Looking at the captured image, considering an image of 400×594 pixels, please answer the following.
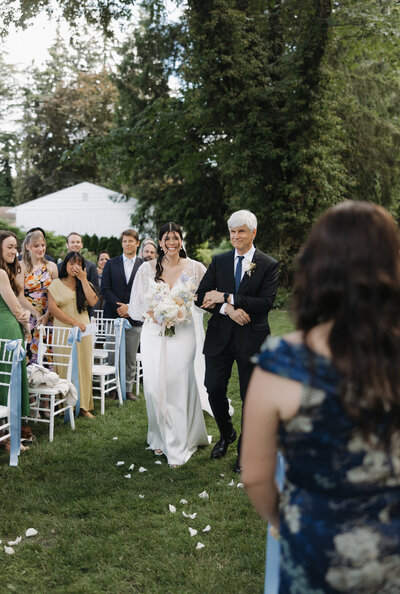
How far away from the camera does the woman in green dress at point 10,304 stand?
5.24 m

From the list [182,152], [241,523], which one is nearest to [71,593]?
[241,523]

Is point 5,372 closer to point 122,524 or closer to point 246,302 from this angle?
point 122,524

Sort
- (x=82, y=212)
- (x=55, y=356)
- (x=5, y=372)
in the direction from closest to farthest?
(x=5, y=372) < (x=55, y=356) < (x=82, y=212)

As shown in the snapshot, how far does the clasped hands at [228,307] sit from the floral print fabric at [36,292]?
267 cm

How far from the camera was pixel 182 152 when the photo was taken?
17.9 m

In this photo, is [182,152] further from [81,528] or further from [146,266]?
[81,528]

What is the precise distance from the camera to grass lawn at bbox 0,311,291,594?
11.0 feet

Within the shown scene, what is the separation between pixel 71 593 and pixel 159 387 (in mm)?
2379

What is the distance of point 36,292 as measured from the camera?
21.9 feet

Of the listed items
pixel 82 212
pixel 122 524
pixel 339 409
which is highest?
pixel 82 212

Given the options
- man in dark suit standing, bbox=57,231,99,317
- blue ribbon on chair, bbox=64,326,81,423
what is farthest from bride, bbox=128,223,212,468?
man in dark suit standing, bbox=57,231,99,317

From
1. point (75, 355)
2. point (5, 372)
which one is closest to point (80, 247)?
point (75, 355)

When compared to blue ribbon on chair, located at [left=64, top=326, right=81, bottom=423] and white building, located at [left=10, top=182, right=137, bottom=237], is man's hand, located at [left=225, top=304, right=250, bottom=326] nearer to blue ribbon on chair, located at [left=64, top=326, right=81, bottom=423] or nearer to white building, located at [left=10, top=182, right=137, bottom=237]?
blue ribbon on chair, located at [left=64, top=326, right=81, bottom=423]

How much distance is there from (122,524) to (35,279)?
3602 mm
